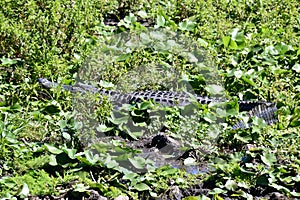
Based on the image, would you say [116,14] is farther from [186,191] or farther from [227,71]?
[186,191]

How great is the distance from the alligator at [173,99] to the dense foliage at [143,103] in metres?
0.08

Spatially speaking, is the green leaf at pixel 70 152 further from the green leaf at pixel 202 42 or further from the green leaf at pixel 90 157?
the green leaf at pixel 202 42

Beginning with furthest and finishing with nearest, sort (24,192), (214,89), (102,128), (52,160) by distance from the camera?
(214,89) → (102,128) → (52,160) → (24,192)

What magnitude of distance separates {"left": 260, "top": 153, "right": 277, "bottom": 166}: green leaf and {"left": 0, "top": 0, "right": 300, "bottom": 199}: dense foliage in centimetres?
1

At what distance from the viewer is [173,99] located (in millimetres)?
4758

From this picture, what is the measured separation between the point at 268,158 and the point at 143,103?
1.05 metres

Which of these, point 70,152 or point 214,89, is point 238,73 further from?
point 70,152

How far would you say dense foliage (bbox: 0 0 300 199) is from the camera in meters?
3.92

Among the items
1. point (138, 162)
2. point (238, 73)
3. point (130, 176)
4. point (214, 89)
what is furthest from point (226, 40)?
point (130, 176)

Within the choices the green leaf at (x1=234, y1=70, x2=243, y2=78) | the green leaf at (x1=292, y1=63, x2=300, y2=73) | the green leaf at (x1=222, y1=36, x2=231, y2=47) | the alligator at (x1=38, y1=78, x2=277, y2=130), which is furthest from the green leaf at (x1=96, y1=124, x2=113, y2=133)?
the green leaf at (x1=292, y1=63, x2=300, y2=73)

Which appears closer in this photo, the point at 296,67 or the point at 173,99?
the point at 173,99

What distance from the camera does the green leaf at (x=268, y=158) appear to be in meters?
4.06

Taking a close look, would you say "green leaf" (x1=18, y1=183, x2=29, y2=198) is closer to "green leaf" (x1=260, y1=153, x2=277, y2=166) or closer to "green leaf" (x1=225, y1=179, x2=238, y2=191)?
"green leaf" (x1=225, y1=179, x2=238, y2=191)

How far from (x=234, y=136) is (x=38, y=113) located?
1.45 meters
